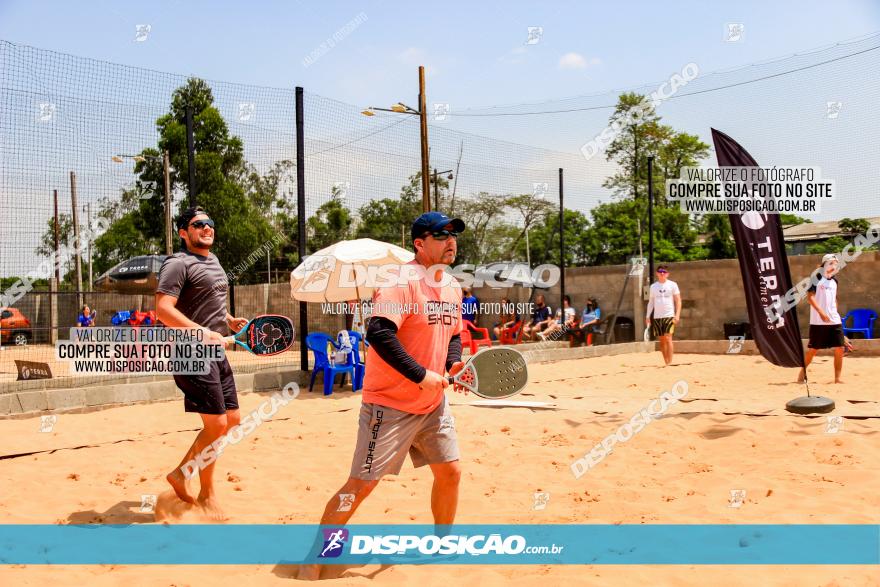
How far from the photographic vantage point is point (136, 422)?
7.07 meters

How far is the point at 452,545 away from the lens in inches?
138

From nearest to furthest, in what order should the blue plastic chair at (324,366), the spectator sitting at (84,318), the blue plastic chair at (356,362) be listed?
the blue plastic chair at (324,366) → the blue plastic chair at (356,362) → the spectator sitting at (84,318)

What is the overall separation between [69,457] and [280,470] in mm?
1733

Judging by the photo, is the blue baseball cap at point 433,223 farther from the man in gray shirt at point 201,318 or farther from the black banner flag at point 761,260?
the black banner flag at point 761,260

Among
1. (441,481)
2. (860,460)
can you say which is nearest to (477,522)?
(441,481)

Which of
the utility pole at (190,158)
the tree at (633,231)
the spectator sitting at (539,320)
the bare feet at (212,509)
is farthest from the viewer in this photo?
the tree at (633,231)

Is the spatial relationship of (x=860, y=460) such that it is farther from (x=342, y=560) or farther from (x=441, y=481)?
(x=342, y=560)

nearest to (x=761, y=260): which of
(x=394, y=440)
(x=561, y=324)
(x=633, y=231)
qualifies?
(x=394, y=440)

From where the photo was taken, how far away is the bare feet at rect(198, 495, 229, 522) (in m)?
4.12

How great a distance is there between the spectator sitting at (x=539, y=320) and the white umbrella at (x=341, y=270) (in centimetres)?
744

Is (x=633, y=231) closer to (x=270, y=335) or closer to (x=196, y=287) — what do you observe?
(x=270, y=335)

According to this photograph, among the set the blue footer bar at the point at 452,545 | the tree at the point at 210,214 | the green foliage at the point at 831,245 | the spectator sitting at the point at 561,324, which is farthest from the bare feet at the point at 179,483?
the green foliage at the point at 831,245

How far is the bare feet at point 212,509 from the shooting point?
13.5 ft

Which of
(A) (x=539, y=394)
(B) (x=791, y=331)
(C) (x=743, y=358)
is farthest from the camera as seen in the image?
(C) (x=743, y=358)
